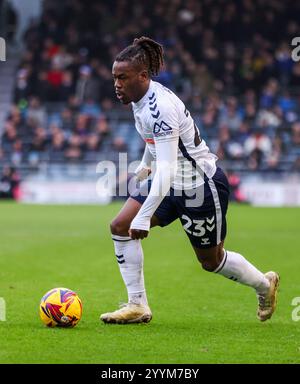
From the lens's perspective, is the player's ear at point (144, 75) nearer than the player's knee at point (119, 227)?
Yes

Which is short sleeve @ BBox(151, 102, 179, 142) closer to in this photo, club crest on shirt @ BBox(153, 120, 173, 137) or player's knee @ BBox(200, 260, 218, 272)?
club crest on shirt @ BBox(153, 120, 173, 137)

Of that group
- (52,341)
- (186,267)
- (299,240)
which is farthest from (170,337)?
(299,240)

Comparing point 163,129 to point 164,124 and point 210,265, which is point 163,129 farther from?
point 210,265

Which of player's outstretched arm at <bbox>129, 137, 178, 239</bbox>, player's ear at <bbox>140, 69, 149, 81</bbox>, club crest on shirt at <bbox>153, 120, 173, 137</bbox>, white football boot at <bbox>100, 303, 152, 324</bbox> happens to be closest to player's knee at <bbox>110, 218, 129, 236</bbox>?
player's outstretched arm at <bbox>129, 137, 178, 239</bbox>

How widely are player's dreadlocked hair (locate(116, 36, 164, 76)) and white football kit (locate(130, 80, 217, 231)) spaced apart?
0.19 meters

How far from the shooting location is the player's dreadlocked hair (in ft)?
24.1

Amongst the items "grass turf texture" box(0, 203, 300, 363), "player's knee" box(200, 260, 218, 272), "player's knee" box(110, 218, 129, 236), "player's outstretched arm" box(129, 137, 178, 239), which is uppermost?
"player's outstretched arm" box(129, 137, 178, 239)

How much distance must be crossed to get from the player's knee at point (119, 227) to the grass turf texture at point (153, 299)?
2.69 ft

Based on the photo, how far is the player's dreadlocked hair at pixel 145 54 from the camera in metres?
7.36

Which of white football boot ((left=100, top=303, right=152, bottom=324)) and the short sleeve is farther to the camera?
white football boot ((left=100, top=303, right=152, bottom=324))

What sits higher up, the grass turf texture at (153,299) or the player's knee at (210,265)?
the player's knee at (210,265)

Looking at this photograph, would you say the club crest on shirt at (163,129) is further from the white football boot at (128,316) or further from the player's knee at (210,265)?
the white football boot at (128,316)

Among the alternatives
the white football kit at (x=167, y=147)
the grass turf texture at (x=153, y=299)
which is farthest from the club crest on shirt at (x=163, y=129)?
the grass turf texture at (x=153, y=299)

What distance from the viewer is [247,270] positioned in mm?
7754
